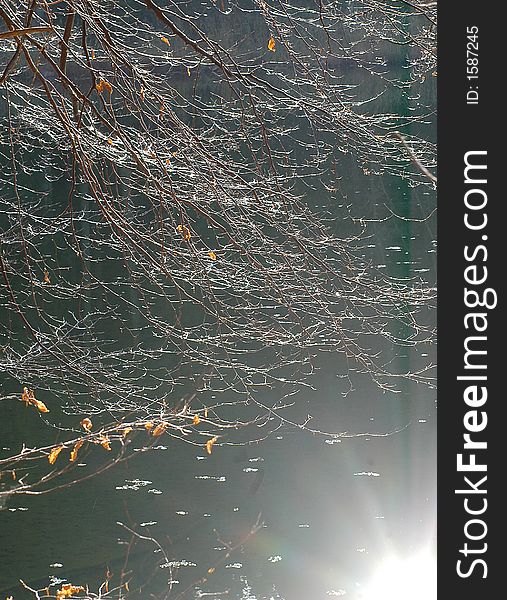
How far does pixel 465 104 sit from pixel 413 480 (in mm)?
4859

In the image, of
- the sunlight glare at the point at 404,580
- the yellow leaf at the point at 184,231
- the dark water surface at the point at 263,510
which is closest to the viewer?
the yellow leaf at the point at 184,231

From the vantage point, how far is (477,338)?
2.43 meters

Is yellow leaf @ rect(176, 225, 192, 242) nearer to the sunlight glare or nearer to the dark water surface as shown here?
the dark water surface

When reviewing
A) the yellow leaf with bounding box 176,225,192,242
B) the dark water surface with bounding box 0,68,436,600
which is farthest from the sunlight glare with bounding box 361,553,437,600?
the yellow leaf with bounding box 176,225,192,242

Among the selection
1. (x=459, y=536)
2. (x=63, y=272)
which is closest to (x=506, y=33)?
(x=459, y=536)

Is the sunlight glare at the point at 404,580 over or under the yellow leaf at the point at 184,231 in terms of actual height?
under

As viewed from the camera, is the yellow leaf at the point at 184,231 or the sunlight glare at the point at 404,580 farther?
the sunlight glare at the point at 404,580

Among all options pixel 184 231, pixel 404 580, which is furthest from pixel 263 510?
pixel 184 231

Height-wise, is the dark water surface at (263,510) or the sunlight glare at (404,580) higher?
the dark water surface at (263,510)

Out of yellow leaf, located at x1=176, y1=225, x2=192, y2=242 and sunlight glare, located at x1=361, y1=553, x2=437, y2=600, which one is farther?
sunlight glare, located at x1=361, y1=553, x2=437, y2=600

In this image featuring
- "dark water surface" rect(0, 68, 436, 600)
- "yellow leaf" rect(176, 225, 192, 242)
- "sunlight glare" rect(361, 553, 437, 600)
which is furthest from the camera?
"dark water surface" rect(0, 68, 436, 600)

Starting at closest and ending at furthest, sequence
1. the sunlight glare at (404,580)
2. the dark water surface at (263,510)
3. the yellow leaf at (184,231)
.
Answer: the yellow leaf at (184,231), the sunlight glare at (404,580), the dark water surface at (263,510)

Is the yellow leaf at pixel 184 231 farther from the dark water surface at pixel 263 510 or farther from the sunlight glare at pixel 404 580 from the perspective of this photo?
the sunlight glare at pixel 404 580

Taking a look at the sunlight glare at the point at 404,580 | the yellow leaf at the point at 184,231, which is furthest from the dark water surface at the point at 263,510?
the yellow leaf at the point at 184,231
